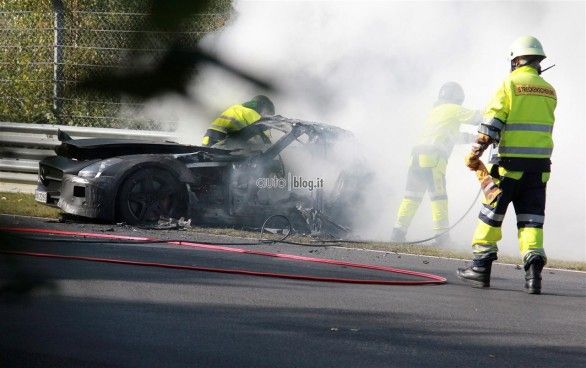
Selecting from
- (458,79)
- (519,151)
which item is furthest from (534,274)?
(458,79)

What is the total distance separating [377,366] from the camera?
4.77 metres

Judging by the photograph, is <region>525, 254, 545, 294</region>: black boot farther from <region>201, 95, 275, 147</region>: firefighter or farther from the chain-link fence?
the chain-link fence

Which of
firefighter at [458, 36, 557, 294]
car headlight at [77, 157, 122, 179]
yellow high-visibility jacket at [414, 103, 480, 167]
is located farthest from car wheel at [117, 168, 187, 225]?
firefighter at [458, 36, 557, 294]

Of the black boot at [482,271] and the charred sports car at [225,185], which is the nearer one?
the black boot at [482,271]

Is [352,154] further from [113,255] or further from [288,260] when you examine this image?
[113,255]

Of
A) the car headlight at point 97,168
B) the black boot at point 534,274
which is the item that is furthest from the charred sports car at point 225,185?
the black boot at point 534,274

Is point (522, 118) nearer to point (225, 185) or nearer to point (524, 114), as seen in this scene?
point (524, 114)

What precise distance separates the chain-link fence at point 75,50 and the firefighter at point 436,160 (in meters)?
10.6

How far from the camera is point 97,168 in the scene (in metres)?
11.1

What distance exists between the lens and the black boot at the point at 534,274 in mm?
7824

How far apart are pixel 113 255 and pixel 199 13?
7133mm

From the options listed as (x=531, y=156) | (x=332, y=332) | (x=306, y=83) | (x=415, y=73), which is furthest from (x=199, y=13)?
(x=415, y=73)

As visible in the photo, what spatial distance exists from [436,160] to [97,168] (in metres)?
3.55

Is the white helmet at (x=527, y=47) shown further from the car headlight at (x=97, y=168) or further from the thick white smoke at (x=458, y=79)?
the car headlight at (x=97, y=168)
